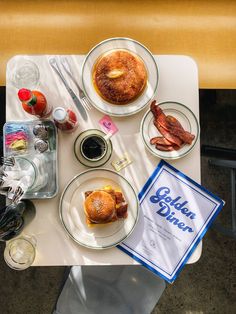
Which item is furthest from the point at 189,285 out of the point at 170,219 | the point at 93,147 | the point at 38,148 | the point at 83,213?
the point at 38,148

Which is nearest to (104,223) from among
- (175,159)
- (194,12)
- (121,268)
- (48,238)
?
(48,238)

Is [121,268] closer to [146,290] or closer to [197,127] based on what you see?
[146,290]

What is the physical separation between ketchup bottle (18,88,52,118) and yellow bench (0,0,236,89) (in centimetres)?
33

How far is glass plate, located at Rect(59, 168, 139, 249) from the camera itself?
1.20 metres

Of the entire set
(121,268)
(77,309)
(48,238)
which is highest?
(48,238)

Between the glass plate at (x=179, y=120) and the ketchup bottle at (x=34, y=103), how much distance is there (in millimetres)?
314

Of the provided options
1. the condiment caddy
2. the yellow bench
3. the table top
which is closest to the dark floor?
the yellow bench

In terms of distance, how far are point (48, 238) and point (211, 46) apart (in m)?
0.92

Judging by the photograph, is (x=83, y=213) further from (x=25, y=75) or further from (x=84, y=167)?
(x=25, y=75)

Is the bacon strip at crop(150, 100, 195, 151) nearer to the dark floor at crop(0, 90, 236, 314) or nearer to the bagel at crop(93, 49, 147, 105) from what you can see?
the bagel at crop(93, 49, 147, 105)

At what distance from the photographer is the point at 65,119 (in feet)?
3.68

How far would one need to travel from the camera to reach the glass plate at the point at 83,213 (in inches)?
47.2

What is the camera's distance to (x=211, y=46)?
56.2 inches

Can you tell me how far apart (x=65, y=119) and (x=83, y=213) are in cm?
31
